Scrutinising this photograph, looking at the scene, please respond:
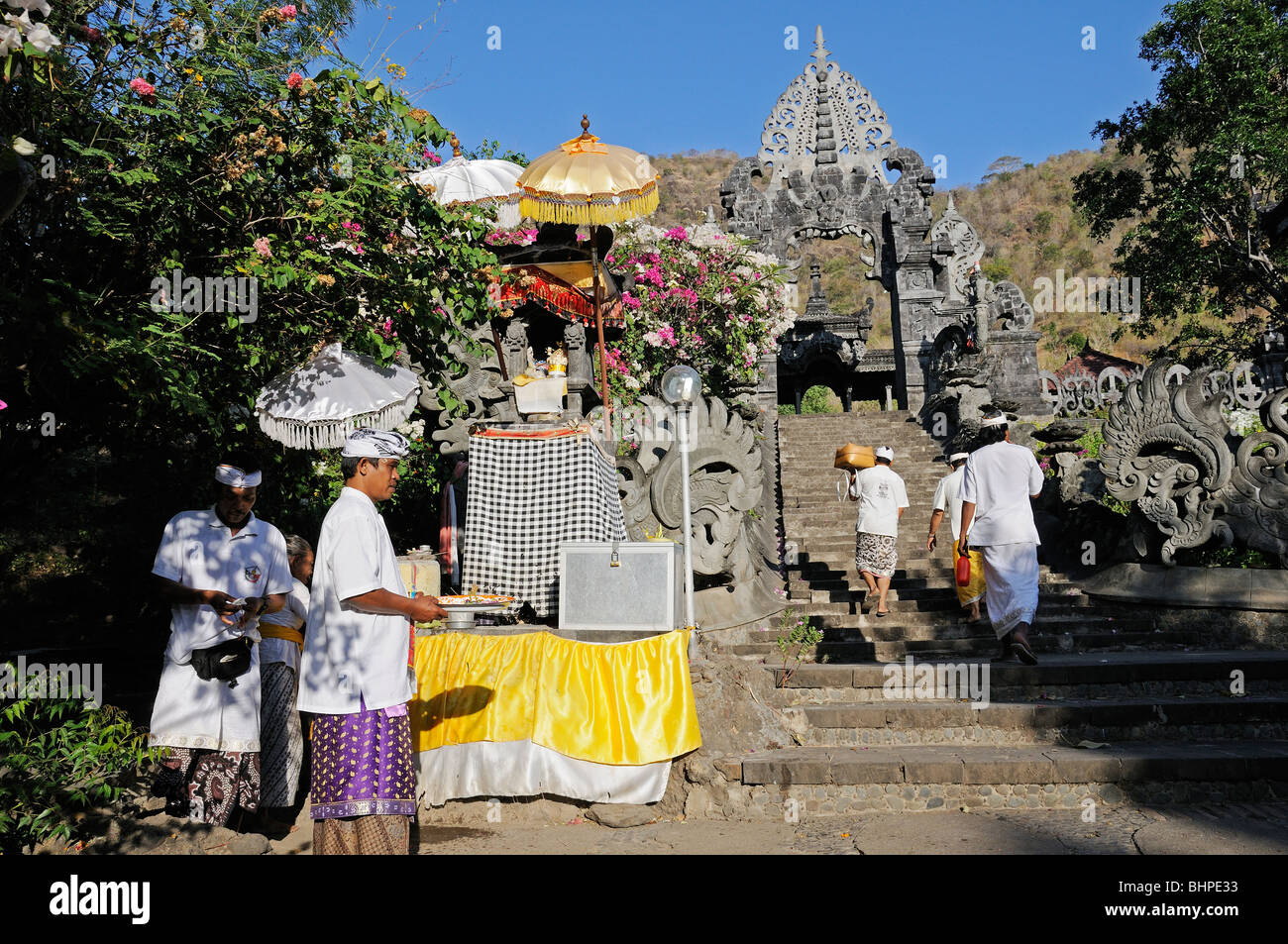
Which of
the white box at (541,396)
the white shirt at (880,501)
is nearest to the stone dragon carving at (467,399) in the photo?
the white box at (541,396)

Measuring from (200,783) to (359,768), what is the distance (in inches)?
71.1

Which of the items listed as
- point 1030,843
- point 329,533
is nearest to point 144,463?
point 329,533

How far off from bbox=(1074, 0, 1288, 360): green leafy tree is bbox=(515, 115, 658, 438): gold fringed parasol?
13.1 metres

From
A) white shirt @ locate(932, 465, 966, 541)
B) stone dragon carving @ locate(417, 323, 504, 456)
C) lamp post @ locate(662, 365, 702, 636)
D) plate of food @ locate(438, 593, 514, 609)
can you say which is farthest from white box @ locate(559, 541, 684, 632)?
stone dragon carving @ locate(417, 323, 504, 456)

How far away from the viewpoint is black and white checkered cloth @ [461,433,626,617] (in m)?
6.89

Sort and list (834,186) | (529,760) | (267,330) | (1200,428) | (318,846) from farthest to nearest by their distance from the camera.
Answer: (834,186)
(1200,428)
(267,330)
(529,760)
(318,846)

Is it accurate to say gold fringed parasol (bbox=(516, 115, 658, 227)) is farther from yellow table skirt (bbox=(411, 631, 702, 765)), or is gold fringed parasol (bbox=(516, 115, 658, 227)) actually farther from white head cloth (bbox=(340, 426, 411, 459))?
white head cloth (bbox=(340, 426, 411, 459))

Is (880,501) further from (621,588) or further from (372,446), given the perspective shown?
(372,446)

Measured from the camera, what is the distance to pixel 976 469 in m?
6.77

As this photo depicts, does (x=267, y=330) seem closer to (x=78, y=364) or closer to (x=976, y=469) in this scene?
(x=78, y=364)

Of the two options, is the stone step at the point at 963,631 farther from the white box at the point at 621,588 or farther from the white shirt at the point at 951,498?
the white box at the point at 621,588

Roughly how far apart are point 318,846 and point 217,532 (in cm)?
200

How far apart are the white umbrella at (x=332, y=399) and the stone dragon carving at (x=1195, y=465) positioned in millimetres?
6580

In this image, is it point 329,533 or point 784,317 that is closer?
point 329,533
